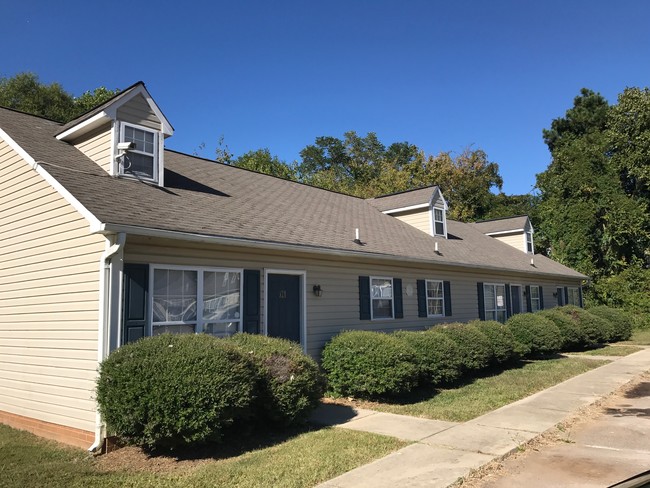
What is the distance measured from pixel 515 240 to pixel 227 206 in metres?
19.2

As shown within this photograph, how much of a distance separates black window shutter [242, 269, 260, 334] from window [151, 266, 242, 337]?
0.13 metres

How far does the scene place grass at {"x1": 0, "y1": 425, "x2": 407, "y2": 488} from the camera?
5406 millimetres

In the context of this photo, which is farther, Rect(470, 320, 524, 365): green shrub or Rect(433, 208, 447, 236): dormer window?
Rect(433, 208, 447, 236): dormer window

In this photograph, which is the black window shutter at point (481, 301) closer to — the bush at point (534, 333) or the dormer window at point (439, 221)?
the bush at point (534, 333)

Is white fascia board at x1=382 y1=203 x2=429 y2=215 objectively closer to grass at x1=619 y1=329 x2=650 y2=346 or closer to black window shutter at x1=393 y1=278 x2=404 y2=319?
black window shutter at x1=393 y1=278 x2=404 y2=319

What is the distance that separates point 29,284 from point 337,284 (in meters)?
6.18

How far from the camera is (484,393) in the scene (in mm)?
10352

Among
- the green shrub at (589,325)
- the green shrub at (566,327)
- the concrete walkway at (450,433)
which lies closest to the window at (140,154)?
the concrete walkway at (450,433)

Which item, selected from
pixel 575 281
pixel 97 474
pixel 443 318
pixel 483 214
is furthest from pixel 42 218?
pixel 483 214

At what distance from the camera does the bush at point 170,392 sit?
585 centimetres

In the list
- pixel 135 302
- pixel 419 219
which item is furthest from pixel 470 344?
pixel 135 302

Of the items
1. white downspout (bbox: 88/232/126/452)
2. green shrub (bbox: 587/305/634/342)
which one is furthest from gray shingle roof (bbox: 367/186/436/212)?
white downspout (bbox: 88/232/126/452)

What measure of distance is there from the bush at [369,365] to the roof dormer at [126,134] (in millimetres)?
5044

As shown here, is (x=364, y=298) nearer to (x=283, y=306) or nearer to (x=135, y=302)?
(x=283, y=306)
